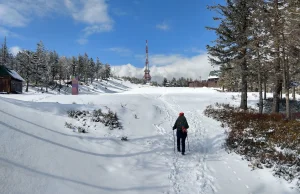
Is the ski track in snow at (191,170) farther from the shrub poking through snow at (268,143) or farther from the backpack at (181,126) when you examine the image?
the shrub poking through snow at (268,143)

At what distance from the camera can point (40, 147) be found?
7156 mm

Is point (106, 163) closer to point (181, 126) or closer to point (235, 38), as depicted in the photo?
point (181, 126)

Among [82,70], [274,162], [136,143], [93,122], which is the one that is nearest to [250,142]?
[274,162]

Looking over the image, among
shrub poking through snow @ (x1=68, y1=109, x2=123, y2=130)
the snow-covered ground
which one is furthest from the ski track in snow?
shrub poking through snow @ (x1=68, y1=109, x2=123, y2=130)

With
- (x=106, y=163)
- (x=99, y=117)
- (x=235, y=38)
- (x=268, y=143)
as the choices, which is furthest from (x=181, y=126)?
(x=235, y=38)

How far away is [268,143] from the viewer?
9.74 meters

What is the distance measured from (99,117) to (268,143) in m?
8.21

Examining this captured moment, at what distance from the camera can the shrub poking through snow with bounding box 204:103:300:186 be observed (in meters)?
7.74

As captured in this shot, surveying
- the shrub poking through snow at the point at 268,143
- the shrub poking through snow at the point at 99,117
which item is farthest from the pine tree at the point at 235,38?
the shrub poking through snow at the point at 99,117

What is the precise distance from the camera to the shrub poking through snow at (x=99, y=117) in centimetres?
1132

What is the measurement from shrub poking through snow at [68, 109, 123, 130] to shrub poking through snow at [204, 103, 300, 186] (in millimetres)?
5690

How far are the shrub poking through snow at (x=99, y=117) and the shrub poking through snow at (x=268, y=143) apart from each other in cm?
569

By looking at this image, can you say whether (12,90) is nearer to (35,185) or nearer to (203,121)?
(203,121)

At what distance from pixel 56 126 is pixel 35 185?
14.4ft
